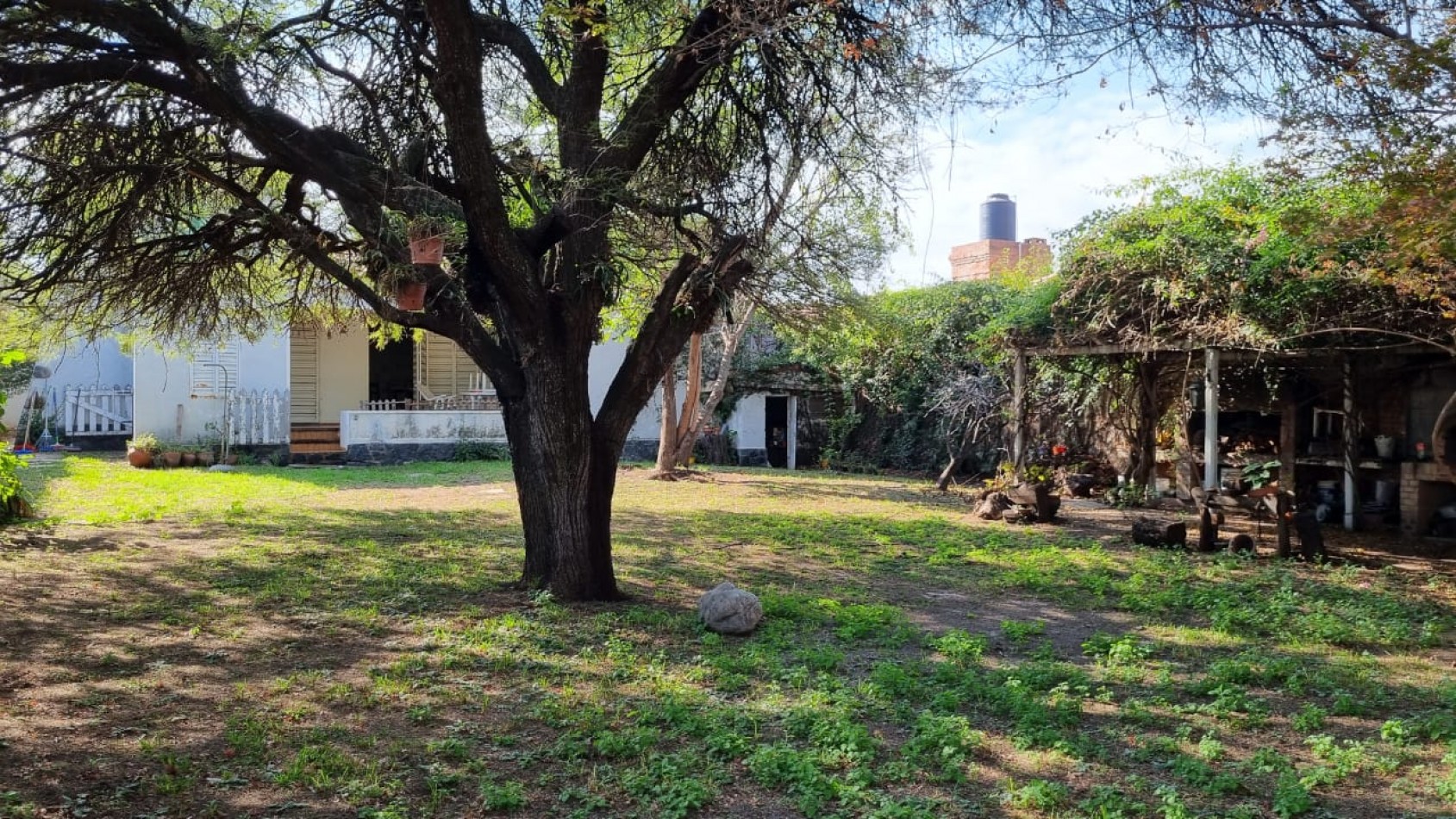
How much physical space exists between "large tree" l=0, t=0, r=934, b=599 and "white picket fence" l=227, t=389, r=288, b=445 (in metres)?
11.6

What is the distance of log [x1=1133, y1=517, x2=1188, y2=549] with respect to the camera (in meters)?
10.9

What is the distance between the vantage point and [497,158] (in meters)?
7.52

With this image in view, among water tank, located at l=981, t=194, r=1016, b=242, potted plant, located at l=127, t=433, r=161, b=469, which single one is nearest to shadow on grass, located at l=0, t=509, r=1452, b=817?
potted plant, located at l=127, t=433, r=161, b=469

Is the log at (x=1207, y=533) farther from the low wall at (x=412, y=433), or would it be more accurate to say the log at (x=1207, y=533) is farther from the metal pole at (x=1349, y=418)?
the low wall at (x=412, y=433)

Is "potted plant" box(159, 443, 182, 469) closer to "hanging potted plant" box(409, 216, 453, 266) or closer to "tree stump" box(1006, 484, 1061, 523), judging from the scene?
"hanging potted plant" box(409, 216, 453, 266)

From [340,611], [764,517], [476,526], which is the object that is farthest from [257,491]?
[340,611]

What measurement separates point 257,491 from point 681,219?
10191 millimetres

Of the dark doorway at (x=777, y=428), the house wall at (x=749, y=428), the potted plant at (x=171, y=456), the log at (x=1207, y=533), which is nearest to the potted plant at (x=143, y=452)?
the potted plant at (x=171, y=456)

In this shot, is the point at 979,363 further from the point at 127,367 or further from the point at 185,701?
the point at 127,367

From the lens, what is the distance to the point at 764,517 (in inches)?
524

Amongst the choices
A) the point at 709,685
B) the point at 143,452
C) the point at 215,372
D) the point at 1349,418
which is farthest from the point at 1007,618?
the point at 215,372

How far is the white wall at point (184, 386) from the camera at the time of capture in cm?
1847

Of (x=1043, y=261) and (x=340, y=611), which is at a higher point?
(x=1043, y=261)

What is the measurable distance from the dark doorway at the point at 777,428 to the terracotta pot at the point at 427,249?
60.2 ft
